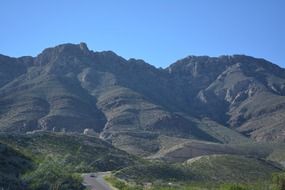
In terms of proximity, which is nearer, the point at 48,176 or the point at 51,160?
the point at 48,176

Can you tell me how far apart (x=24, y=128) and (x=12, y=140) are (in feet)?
265

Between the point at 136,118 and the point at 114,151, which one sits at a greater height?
the point at 136,118

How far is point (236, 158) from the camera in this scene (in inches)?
4555

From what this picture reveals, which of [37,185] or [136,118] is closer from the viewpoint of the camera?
[37,185]

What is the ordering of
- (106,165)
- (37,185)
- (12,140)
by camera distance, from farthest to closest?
(106,165)
(12,140)
(37,185)

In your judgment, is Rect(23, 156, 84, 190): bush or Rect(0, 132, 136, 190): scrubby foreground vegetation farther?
Rect(0, 132, 136, 190): scrubby foreground vegetation

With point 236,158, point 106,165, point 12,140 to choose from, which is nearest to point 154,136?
point 236,158

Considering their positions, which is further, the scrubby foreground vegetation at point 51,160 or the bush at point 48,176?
the scrubby foreground vegetation at point 51,160

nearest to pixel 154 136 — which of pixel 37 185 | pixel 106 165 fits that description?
pixel 106 165

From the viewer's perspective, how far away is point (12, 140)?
8575 cm

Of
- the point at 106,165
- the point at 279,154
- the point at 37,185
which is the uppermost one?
the point at 279,154

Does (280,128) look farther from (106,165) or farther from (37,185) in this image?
(37,185)

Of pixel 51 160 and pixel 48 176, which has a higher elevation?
pixel 51 160

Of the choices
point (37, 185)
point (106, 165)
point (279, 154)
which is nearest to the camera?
point (37, 185)
